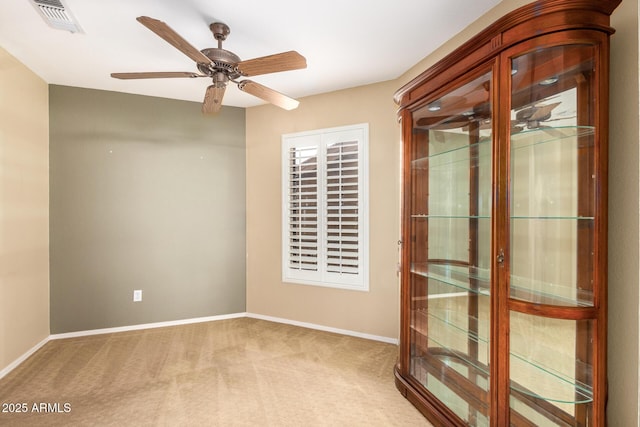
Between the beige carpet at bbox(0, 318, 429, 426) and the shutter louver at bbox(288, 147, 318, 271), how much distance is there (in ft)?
2.81

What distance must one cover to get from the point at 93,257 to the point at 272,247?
197 centimetres

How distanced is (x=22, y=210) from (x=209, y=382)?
7.76 feet

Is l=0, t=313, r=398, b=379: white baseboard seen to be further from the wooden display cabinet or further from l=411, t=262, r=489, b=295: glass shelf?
the wooden display cabinet

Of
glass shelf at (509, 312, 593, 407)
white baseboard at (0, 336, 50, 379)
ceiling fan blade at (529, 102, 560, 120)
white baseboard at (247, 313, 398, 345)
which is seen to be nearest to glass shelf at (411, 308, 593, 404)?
glass shelf at (509, 312, 593, 407)

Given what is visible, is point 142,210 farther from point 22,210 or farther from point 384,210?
point 384,210

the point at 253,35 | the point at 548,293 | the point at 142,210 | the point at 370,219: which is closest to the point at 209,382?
the point at 370,219

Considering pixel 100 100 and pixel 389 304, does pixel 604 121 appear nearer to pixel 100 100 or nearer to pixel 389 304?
pixel 389 304

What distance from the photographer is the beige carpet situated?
2.25m

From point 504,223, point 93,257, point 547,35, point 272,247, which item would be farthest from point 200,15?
point 93,257

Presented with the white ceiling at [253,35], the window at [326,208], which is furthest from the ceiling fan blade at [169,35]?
the window at [326,208]

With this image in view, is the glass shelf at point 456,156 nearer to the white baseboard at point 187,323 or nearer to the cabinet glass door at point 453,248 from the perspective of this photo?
the cabinet glass door at point 453,248

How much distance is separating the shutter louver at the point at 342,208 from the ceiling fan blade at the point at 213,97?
1.46 metres

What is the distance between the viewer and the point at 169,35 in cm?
176

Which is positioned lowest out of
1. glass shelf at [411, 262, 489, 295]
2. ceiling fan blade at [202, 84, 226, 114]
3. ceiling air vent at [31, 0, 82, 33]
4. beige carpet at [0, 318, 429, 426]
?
beige carpet at [0, 318, 429, 426]
